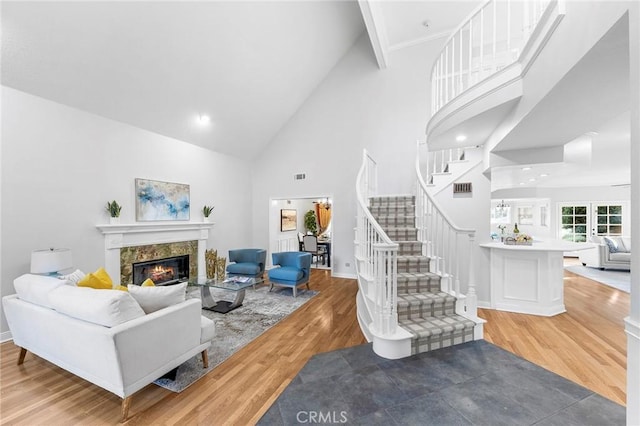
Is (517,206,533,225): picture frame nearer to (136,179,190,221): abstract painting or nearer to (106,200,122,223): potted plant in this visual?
(136,179,190,221): abstract painting

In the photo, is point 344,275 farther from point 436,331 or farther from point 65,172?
point 65,172

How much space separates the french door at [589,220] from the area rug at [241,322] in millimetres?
9117

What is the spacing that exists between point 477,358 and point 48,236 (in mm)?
5274

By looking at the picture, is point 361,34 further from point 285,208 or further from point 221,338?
point 221,338

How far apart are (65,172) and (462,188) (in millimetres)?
5780

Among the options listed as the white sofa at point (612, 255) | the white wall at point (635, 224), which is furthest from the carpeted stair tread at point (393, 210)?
the white sofa at point (612, 255)

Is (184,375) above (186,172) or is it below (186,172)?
below

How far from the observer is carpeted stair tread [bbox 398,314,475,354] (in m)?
2.60

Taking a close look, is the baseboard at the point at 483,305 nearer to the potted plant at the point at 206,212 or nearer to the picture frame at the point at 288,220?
the picture frame at the point at 288,220

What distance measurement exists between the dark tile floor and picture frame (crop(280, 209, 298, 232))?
5222 mm

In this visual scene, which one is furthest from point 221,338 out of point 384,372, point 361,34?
point 361,34

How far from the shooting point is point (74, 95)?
3512mm

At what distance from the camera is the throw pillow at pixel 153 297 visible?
7.09 feet

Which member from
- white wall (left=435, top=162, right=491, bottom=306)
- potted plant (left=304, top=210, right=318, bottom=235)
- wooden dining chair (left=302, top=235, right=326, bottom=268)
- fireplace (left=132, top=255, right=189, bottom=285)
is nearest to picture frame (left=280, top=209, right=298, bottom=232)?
potted plant (left=304, top=210, right=318, bottom=235)
